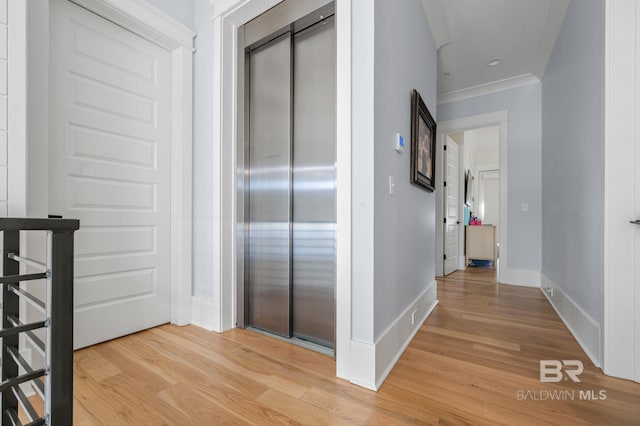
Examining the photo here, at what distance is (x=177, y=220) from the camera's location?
226 cm

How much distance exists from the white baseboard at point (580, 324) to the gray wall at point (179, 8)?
358 cm

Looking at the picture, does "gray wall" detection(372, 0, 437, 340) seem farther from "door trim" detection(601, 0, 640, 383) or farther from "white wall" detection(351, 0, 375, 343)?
"door trim" detection(601, 0, 640, 383)

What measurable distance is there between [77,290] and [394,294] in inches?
78.9

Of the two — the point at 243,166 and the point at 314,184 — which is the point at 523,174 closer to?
the point at 314,184

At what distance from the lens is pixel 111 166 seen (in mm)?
1958

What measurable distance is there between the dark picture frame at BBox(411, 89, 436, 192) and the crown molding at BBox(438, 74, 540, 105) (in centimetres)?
206

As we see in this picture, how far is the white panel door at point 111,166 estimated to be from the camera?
69.3 inches

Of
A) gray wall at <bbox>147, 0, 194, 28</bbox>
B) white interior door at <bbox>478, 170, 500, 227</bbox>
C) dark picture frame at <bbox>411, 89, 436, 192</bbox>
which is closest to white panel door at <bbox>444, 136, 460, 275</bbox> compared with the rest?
dark picture frame at <bbox>411, 89, 436, 192</bbox>

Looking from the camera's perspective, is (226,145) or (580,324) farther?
(226,145)

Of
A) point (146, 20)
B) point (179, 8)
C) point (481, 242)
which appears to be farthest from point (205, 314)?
point (481, 242)

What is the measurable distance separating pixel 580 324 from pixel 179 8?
3.80 meters

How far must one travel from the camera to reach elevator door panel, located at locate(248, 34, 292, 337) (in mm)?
2094

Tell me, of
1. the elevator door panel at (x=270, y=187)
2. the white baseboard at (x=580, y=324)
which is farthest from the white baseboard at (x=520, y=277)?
the elevator door panel at (x=270, y=187)

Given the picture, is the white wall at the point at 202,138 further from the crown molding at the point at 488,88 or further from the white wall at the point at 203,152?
the crown molding at the point at 488,88
